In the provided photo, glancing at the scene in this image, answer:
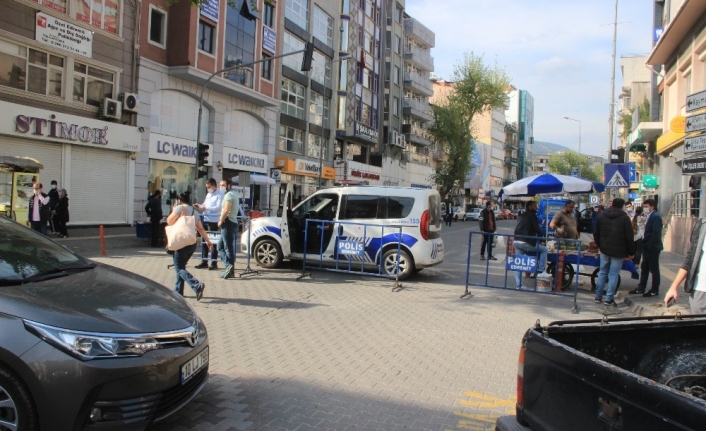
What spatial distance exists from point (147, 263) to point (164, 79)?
46.2ft

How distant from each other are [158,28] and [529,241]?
65.5ft

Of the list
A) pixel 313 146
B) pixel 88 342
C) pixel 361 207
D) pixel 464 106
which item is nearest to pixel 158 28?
pixel 361 207

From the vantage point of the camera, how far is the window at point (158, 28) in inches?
911

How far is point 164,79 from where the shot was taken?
77.4 ft

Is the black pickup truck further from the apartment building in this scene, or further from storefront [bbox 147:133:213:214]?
storefront [bbox 147:133:213:214]

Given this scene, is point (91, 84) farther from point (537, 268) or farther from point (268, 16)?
point (537, 268)

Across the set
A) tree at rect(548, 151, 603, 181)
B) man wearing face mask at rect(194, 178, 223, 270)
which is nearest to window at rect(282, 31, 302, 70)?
man wearing face mask at rect(194, 178, 223, 270)

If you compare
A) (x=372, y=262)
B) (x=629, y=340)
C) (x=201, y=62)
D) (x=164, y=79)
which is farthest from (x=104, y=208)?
(x=629, y=340)

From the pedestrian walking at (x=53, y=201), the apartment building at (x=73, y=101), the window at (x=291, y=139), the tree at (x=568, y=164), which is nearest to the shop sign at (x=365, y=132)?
the window at (x=291, y=139)

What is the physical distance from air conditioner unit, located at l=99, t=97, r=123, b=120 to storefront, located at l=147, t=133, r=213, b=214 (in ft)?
7.65

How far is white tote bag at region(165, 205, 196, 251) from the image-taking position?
758 centimetres

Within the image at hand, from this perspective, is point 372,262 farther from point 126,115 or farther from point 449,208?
point 449,208

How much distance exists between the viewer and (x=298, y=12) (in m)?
35.7

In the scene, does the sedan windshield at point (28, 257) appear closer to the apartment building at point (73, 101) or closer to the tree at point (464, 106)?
the apartment building at point (73, 101)
